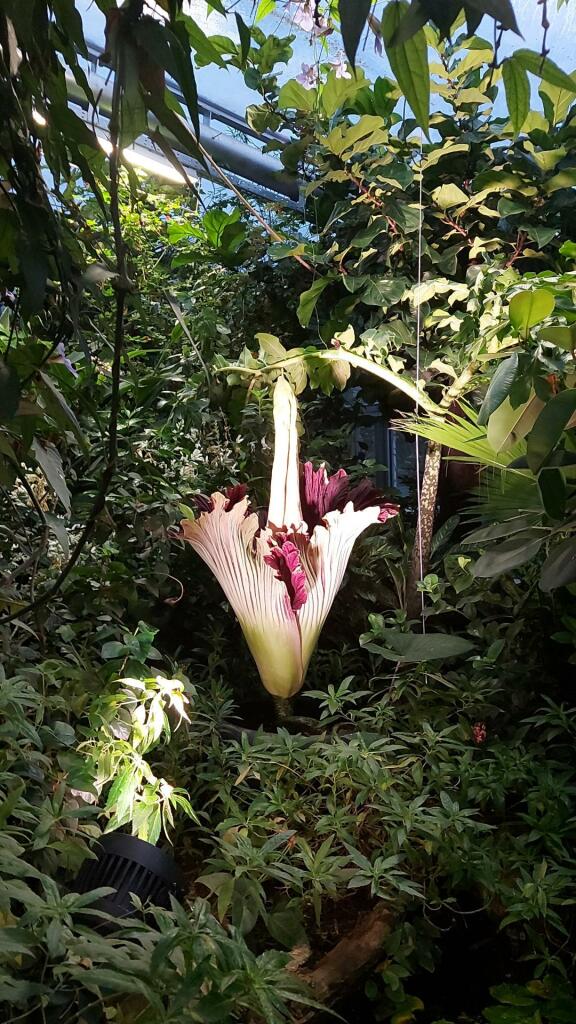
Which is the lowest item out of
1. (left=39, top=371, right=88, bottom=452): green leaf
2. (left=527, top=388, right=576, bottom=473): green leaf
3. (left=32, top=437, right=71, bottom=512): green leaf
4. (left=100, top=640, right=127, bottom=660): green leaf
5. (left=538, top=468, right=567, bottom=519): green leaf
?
(left=100, top=640, right=127, bottom=660): green leaf

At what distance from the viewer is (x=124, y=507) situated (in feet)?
5.62

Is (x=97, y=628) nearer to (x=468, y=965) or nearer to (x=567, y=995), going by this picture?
(x=468, y=965)

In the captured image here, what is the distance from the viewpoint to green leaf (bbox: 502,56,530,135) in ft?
1.49

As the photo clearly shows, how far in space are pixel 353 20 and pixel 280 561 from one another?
38.8 inches

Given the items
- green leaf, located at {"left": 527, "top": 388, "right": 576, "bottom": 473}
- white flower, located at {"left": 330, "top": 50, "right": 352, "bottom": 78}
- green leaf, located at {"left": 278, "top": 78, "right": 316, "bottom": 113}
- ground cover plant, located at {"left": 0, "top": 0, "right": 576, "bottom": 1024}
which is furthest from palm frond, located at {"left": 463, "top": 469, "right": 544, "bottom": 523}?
white flower, located at {"left": 330, "top": 50, "right": 352, "bottom": 78}

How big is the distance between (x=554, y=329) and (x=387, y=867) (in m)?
0.82

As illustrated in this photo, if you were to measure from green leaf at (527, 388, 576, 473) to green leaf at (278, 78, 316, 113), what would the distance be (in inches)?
53.7

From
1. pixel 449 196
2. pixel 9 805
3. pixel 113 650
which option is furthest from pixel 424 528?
pixel 9 805

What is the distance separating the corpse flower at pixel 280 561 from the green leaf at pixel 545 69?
0.90 metres

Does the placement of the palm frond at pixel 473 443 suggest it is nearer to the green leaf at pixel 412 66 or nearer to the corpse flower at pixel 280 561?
the corpse flower at pixel 280 561

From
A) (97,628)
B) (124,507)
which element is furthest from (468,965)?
(124,507)

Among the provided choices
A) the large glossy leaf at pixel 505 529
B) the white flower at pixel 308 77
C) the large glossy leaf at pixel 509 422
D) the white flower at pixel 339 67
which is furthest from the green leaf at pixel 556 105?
the large glossy leaf at pixel 505 529

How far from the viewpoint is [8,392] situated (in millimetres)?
660

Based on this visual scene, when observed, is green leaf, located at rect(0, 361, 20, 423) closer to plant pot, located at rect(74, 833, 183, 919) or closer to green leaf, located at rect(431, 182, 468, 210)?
plant pot, located at rect(74, 833, 183, 919)
